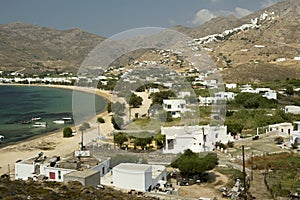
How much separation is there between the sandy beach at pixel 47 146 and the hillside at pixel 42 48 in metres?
62.0

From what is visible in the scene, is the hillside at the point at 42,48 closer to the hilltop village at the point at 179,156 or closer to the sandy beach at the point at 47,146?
the sandy beach at the point at 47,146

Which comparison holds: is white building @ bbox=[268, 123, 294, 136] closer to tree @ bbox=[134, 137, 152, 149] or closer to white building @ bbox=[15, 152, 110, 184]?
tree @ bbox=[134, 137, 152, 149]

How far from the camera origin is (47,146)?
18.7m

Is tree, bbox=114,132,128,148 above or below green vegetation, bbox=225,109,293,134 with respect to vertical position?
below

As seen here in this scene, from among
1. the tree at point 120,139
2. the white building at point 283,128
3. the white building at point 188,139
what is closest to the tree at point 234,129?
the white building at point 283,128

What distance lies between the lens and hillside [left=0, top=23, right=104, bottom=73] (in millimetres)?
87125

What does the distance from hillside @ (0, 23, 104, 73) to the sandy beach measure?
62000 mm

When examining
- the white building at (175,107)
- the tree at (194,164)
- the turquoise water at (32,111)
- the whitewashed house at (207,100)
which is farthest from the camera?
the whitewashed house at (207,100)

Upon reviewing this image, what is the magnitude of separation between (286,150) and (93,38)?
129 m

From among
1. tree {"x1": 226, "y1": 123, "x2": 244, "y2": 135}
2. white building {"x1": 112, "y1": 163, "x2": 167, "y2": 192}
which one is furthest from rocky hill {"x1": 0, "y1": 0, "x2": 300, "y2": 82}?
white building {"x1": 112, "y1": 163, "x2": 167, "y2": 192}

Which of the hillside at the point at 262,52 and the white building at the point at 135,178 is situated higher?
the hillside at the point at 262,52

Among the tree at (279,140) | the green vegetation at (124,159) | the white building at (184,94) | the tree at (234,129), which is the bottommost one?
the green vegetation at (124,159)

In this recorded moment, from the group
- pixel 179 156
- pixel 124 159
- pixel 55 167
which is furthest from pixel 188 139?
pixel 55 167

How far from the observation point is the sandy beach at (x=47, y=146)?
629 inches
